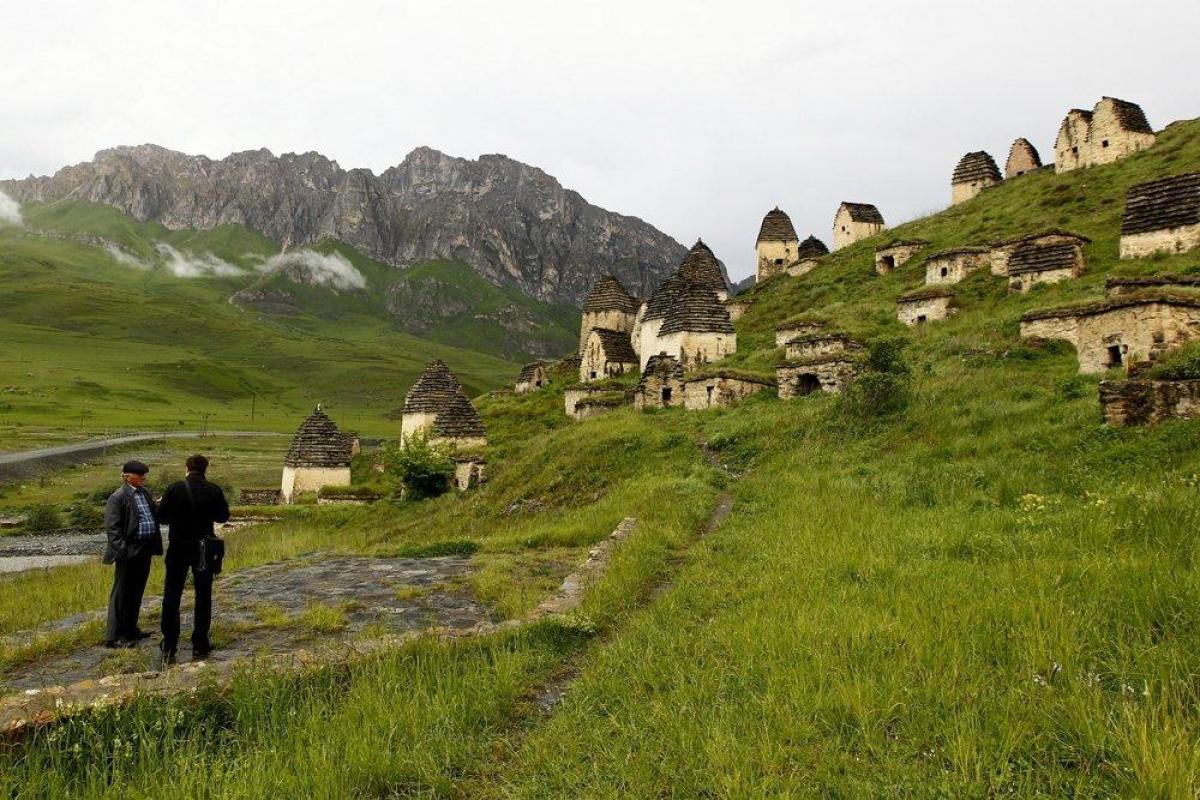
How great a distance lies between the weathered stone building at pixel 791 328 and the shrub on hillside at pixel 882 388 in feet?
43.0

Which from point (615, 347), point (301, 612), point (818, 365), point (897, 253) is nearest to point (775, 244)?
point (897, 253)

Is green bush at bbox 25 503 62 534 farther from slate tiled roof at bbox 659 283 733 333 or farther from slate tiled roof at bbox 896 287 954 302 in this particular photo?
slate tiled roof at bbox 896 287 954 302

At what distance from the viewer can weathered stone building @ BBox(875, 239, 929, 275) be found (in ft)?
145

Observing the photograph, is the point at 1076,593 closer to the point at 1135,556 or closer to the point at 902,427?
the point at 1135,556

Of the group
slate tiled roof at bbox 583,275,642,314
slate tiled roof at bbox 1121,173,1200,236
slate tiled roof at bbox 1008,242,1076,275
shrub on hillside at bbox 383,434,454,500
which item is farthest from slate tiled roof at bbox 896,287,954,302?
slate tiled roof at bbox 583,275,642,314

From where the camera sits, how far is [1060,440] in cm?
1141

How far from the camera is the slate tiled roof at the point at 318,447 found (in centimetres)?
3884

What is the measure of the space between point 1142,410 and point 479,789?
11685 mm

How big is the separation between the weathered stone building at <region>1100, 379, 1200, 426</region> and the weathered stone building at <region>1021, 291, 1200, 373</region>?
195 inches

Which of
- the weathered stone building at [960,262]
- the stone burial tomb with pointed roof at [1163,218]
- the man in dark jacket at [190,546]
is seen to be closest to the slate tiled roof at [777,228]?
the weathered stone building at [960,262]

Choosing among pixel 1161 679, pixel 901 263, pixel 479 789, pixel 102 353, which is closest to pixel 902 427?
pixel 1161 679

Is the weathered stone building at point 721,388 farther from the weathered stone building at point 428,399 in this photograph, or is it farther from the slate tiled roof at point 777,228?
the slate tiled roof at point 777,228

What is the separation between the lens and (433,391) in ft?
141

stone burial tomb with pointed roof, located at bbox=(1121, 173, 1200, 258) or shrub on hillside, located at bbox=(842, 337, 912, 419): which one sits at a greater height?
stone burial tomb with pointed roof, located at bbox=(1121, 173, 1200, 258)
